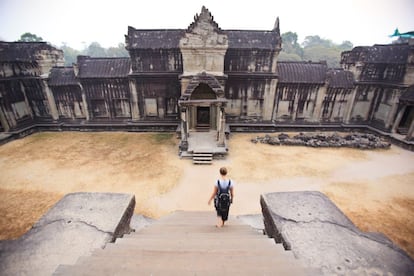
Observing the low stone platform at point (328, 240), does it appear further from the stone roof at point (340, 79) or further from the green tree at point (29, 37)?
the green tree at point (29, 37)

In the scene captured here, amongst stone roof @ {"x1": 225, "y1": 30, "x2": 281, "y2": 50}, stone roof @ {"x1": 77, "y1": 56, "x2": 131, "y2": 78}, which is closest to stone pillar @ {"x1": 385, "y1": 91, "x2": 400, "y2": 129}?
stone roof @ {"x1": 225, "y1": 30, "x2": 281, "y2": 50}

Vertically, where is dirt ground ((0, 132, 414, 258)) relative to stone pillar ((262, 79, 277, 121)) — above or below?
below

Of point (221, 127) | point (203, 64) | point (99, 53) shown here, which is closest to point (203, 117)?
point (221, 127)

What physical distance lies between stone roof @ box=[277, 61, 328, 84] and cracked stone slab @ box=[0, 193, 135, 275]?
18.7 metres

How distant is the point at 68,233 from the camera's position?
4.91m

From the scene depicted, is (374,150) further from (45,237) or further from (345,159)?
(45,237)

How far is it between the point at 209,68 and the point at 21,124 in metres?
19.7

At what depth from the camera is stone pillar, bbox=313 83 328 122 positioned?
19655mm

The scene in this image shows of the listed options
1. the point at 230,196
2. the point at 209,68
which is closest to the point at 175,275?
the point at 230,196

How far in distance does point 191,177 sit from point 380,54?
22.3 meters

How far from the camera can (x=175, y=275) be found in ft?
10.5

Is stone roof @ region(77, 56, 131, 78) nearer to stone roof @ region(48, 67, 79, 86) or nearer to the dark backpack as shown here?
stone roof @ region(48, 67, 79, 86)

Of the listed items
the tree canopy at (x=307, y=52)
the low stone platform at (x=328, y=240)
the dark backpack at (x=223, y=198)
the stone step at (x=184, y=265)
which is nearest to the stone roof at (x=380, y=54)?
the low stone platform at (x=328, y=240)

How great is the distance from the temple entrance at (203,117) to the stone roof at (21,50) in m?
16.6
